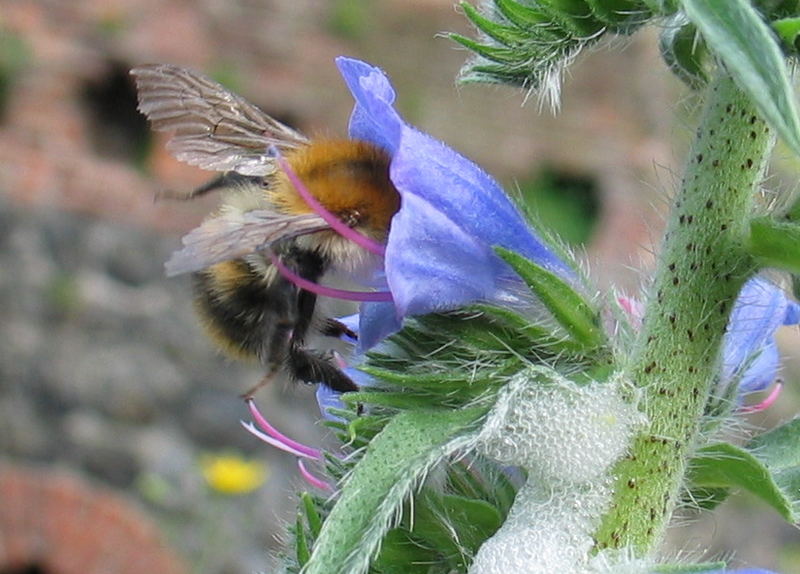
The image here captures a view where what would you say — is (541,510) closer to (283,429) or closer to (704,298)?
(704,298)

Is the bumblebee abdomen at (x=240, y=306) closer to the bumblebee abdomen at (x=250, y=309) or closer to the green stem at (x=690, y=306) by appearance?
the bumblebee abdomen at (x=250, y=309)

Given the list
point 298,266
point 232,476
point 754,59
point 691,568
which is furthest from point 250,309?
point 232,476

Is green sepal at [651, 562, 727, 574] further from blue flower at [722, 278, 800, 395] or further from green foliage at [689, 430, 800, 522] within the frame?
blue flower at [722, 278, 800, 395]

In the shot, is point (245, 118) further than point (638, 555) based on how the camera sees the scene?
Yes

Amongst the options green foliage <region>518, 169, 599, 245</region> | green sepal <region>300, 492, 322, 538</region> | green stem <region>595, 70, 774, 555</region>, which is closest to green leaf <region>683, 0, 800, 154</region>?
green stem <region>595, 70, 774, 555</region>

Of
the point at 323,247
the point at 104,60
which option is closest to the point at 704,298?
the point at 323,247

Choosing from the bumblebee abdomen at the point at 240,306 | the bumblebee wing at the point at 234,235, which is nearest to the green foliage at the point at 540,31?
the bumblebee wing at the point at 234,235
